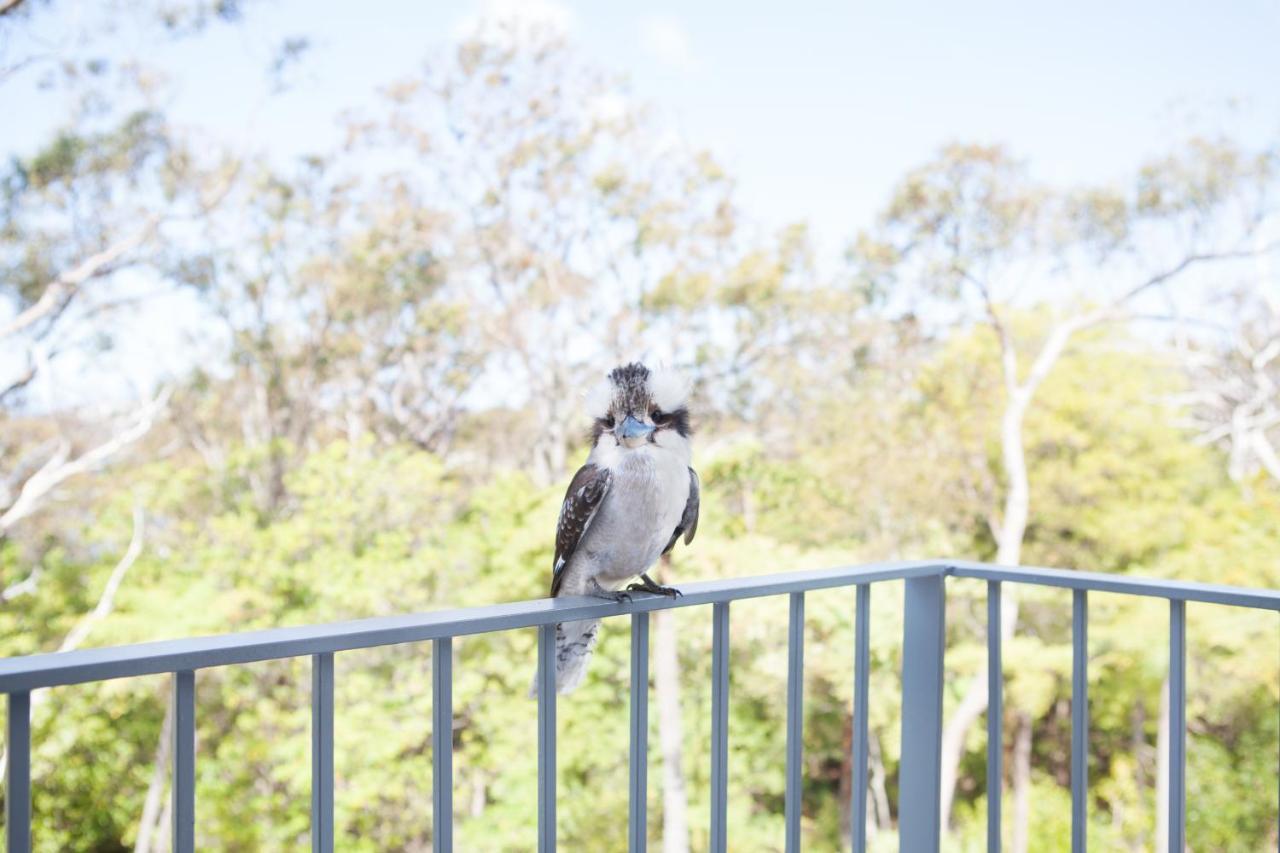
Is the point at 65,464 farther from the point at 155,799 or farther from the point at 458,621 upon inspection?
the point at 458,621

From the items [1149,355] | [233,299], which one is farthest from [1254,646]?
[233,299]

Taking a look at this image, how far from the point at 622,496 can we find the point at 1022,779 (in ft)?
32.8

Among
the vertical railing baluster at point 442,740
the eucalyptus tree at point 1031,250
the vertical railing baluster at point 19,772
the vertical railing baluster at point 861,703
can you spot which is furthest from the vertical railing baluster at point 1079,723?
the eucalyptus tree at point 1031,250

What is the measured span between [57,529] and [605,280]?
5465 millimetres

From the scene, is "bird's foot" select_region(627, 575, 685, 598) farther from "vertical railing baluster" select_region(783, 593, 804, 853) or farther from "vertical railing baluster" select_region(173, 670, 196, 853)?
"vertical railing baluster" select_region(173, 670, 196, 853)

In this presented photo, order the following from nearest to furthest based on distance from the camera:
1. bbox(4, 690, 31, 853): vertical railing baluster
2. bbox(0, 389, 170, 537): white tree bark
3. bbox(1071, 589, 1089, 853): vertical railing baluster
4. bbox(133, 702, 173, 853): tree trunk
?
bbox(4, 690, 31, 853): vertical railing baluster < bbox(1071, 589, 1089, 853): vertical railing baluster < bbox(133, 702, 173, 853): tree trunk < bbox(0, 389, 170, 537): white tree bark

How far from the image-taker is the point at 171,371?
9.30 m

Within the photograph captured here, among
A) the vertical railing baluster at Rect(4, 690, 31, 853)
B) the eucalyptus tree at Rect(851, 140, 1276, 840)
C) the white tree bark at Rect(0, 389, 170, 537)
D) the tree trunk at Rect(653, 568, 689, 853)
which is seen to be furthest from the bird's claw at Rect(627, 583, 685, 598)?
the eucalyptus tree at Rect(851, 140, 1276, 840)

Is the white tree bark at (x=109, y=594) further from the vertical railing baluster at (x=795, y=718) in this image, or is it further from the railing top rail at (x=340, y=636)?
the railing top rail at (x=340, y=636)

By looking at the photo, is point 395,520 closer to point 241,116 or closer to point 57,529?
point 57,529

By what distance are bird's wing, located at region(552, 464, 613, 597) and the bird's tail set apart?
0.42 feet

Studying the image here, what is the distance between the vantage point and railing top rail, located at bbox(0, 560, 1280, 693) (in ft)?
2.76

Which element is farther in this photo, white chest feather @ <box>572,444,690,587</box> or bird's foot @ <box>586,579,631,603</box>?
white chest feather @ <box>572,444,690,587</box>

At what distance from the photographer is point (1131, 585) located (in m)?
1.47
